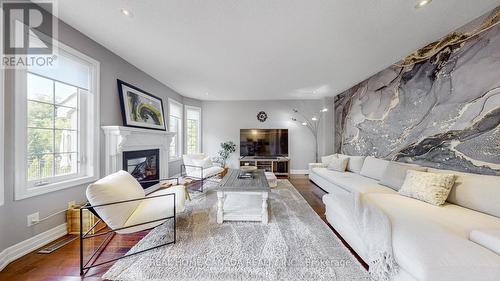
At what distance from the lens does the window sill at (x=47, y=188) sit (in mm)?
1729

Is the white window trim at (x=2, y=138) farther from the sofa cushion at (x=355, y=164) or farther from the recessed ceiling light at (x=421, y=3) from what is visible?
the sofa cushion at (x=355, y=164)

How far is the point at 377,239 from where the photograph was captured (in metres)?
1.41

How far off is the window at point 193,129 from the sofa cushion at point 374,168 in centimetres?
477

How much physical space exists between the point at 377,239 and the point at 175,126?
17.0 feet

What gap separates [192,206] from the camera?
2.99 meters

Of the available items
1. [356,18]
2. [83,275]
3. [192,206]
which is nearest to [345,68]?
[356,18]

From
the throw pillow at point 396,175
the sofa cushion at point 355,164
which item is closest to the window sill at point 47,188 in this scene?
the throw pillow at point 396,175

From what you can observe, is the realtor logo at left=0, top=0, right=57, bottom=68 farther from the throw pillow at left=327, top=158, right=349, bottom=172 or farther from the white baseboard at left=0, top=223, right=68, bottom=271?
the throw pillow at left=327, top=158, right=349, bottom=172

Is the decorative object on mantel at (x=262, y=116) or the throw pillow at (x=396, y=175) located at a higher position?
the decorative object on mantel at (x=262, y=116)

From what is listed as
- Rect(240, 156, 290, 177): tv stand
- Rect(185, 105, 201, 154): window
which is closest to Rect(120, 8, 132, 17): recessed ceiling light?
Rect(185, 105, 201, 154): window

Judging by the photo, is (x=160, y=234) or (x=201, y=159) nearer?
(x=160, y=234)

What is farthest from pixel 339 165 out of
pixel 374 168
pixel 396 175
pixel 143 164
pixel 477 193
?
pixel 143 164

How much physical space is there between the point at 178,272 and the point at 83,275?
826mm

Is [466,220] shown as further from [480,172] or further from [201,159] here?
[201,159]
